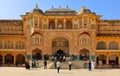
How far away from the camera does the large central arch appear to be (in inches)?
2068

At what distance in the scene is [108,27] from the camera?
180 ft

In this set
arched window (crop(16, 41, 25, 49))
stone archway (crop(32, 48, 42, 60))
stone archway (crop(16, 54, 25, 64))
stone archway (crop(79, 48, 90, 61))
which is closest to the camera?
stone archway (crop(79, 48, 90, 61))

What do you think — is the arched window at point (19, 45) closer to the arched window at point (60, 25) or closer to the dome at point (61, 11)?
the dome at point (61, 11)

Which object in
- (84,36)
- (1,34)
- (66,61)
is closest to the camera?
(66,61)

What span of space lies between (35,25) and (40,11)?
280 centimetres

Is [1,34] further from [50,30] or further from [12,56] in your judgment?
[50,30]

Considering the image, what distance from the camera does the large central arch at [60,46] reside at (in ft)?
172

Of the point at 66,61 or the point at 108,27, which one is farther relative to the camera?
the point at 108,27

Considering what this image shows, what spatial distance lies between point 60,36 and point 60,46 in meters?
2.51

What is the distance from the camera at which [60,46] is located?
2094 inches

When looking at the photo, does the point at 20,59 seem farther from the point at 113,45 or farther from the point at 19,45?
the point at 113,45

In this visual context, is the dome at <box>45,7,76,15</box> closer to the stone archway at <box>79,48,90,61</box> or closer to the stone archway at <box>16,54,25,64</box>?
the stone archway at <box>79,48,90,61</box>

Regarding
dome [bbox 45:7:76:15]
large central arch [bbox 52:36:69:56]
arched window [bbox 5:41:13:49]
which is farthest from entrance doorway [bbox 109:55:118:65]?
arched window [bbox 5:41:13:49]

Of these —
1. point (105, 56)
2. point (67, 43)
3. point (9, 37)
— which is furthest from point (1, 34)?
point (105, 56)
